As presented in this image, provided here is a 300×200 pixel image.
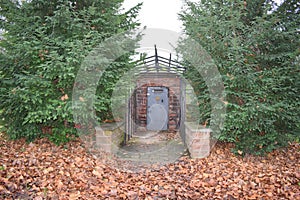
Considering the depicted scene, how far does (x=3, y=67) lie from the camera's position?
3.37m

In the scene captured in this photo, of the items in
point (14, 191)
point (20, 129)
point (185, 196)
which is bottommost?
point (185, 196)

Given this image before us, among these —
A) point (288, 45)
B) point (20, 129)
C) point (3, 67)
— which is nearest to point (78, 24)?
point (3, 67)

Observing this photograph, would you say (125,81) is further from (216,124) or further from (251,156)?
(251,156)

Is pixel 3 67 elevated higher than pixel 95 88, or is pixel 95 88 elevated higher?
pixel 3 67

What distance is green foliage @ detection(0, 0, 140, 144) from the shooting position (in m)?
3.26

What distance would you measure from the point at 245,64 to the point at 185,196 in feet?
8.28

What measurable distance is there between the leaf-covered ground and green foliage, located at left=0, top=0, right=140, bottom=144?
520 mm

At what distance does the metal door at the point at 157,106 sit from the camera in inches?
340

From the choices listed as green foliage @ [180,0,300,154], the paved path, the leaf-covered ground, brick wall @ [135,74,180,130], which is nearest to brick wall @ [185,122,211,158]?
the leaf-covered ground

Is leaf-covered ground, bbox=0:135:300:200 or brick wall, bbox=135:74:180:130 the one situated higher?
brick wall, bbox=135:74:180:130

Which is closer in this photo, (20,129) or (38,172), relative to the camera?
(38,172)

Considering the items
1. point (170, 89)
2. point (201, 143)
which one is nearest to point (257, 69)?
point (201, 143)

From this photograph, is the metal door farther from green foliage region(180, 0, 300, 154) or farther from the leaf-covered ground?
the leaf-covered ground

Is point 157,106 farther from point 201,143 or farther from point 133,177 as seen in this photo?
point 133,177
